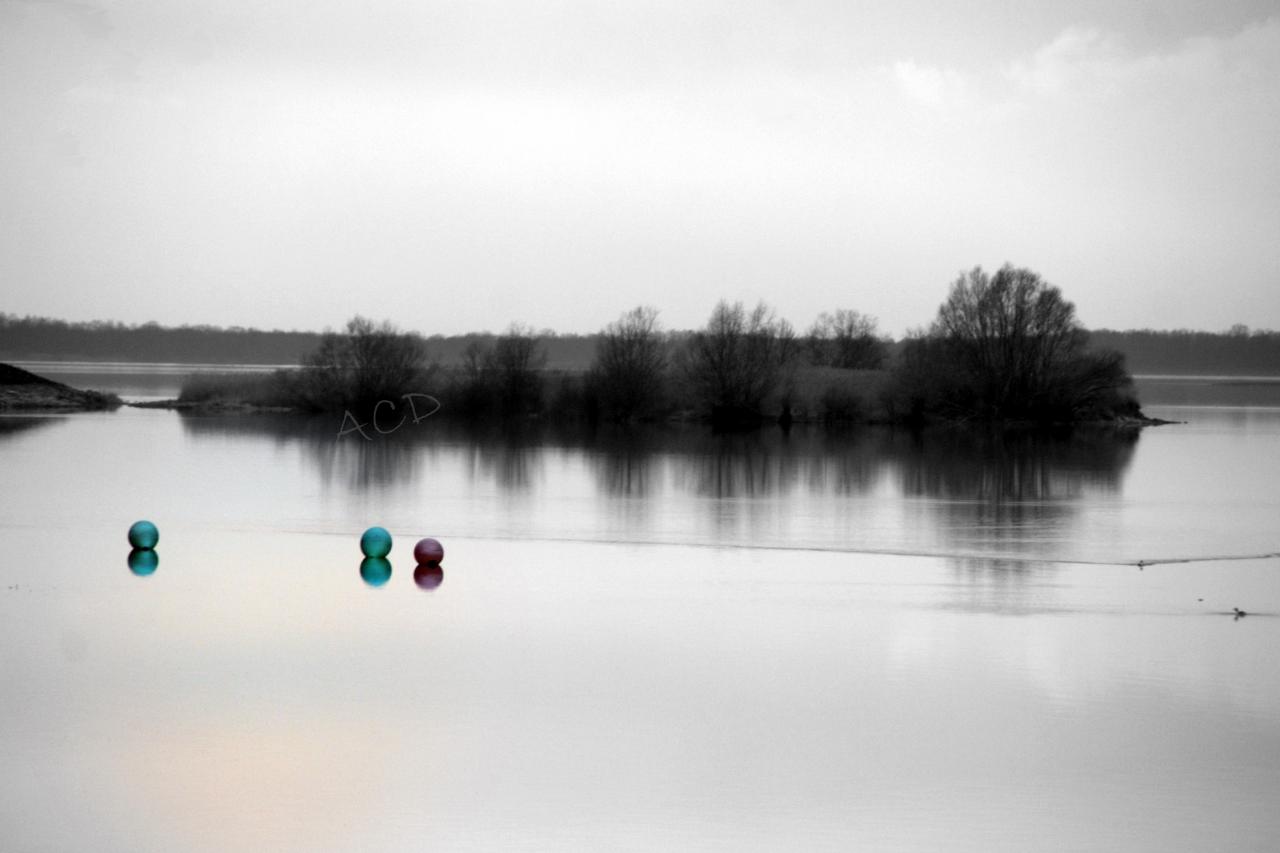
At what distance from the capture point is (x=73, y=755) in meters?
7.79

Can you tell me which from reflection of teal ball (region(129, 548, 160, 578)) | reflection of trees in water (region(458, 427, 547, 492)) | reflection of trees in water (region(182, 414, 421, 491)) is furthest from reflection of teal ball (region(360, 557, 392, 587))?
reflection of trees in water (region(458, 427, 547, 492))

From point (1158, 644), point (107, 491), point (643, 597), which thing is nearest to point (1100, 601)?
point (1158, 644)

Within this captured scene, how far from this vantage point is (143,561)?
590 inches

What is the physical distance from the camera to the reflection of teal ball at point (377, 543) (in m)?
15.0

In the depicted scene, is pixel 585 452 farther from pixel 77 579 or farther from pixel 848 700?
pixel 848 700

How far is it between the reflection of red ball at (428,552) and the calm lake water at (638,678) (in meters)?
0.41

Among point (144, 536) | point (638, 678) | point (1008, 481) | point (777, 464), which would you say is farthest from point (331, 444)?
point (638, 678)

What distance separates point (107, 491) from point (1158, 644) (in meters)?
16.8

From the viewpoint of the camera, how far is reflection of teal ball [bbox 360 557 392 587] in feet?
45.7

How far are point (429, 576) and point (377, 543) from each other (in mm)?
1030

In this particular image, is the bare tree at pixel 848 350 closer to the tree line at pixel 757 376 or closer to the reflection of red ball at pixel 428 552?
the tree line at pixel 757 376

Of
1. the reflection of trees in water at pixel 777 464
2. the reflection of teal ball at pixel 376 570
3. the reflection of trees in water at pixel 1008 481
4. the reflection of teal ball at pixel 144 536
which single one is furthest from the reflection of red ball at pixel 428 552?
the reflection of trees in water at pixel 777 464

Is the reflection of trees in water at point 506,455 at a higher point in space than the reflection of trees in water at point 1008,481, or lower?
higher

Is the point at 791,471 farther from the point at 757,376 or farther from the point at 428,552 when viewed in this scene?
the point at 757,376
